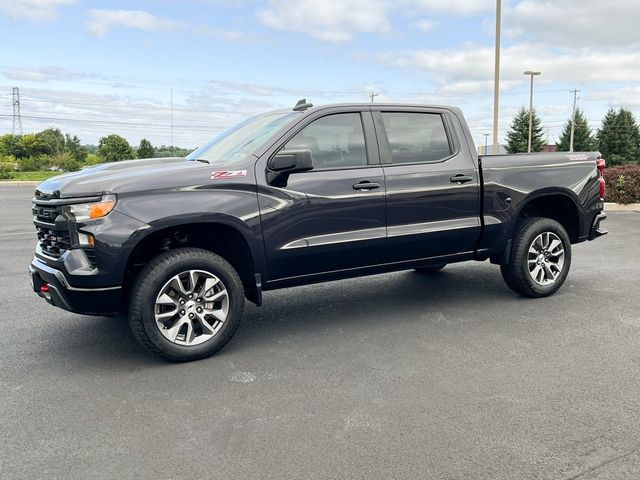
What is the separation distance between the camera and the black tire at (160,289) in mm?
3912

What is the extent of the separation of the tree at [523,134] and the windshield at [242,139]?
70.0 metres

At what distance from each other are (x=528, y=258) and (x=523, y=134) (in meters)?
71.9

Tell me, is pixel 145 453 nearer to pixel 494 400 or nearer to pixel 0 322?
pixel 494 400

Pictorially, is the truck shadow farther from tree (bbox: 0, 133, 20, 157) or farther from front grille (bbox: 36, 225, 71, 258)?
tree (bbox: 0, 133, 20, 157)

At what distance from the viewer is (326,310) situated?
5.46 metres

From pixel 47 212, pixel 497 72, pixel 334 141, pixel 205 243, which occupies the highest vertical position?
pixel 497 72

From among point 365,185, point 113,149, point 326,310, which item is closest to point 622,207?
point 326,310

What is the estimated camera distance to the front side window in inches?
180

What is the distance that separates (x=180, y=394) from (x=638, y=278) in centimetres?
565

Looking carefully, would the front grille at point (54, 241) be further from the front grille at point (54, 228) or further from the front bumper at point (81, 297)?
the front bumper at point (81, 297)

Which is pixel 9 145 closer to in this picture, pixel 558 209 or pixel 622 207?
pixel 622 207

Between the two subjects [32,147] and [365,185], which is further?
[32,147]

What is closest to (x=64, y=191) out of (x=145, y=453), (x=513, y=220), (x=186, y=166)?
(x=186, y=166)

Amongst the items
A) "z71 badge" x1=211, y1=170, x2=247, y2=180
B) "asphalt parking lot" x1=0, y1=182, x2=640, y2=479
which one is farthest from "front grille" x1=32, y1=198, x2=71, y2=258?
"z71 badge" x1=211, y1=170, x2=247, y2=180
